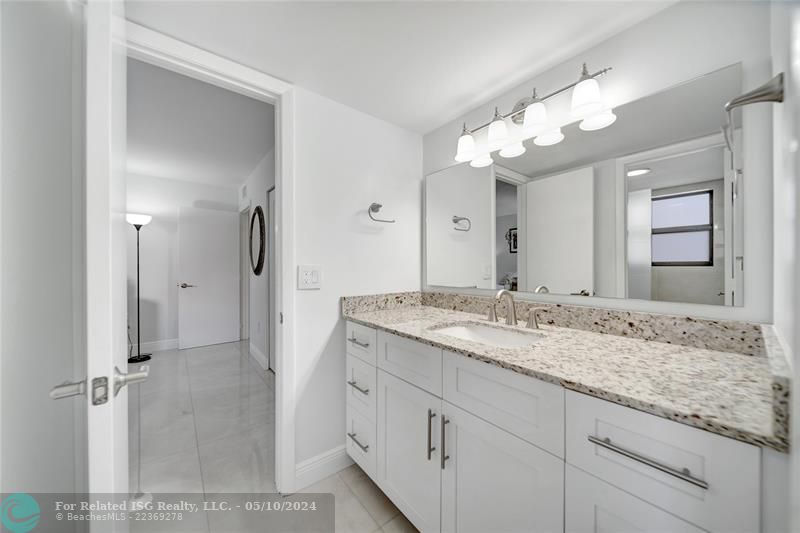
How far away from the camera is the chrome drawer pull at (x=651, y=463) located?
0.57 m

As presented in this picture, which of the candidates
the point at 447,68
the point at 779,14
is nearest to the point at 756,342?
the point at 779,14

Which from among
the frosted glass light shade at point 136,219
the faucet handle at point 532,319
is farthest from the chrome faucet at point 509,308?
the frosted glass light shade at point 136,219

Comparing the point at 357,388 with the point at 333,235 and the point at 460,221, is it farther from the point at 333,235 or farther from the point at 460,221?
the point at 460,221

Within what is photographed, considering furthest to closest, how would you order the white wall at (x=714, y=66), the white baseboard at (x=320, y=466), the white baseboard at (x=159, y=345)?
the white baseboard at (x=159, y=345) < the white baseboard at (x=320, y=466) < the white wall at (x=714, y=66)

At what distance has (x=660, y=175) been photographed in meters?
1.15

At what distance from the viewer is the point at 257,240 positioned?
374 centimetres

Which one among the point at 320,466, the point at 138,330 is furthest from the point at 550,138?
the point at 138,330

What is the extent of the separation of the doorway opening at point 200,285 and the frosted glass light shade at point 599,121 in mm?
1962

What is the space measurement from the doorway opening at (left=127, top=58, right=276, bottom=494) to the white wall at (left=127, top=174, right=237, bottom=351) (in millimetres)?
12

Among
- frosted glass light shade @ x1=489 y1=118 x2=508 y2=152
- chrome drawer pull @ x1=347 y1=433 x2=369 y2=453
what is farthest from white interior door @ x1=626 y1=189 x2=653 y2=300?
chrome drawer pull @ x1=347 y1=433 x2=369 y2=453

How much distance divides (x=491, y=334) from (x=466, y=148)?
3.63 ft

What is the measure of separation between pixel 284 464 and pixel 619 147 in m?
2.24

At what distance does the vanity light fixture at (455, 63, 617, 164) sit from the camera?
123cm

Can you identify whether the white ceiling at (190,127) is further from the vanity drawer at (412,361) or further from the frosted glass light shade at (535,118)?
the vanity drawer at (412,361)
